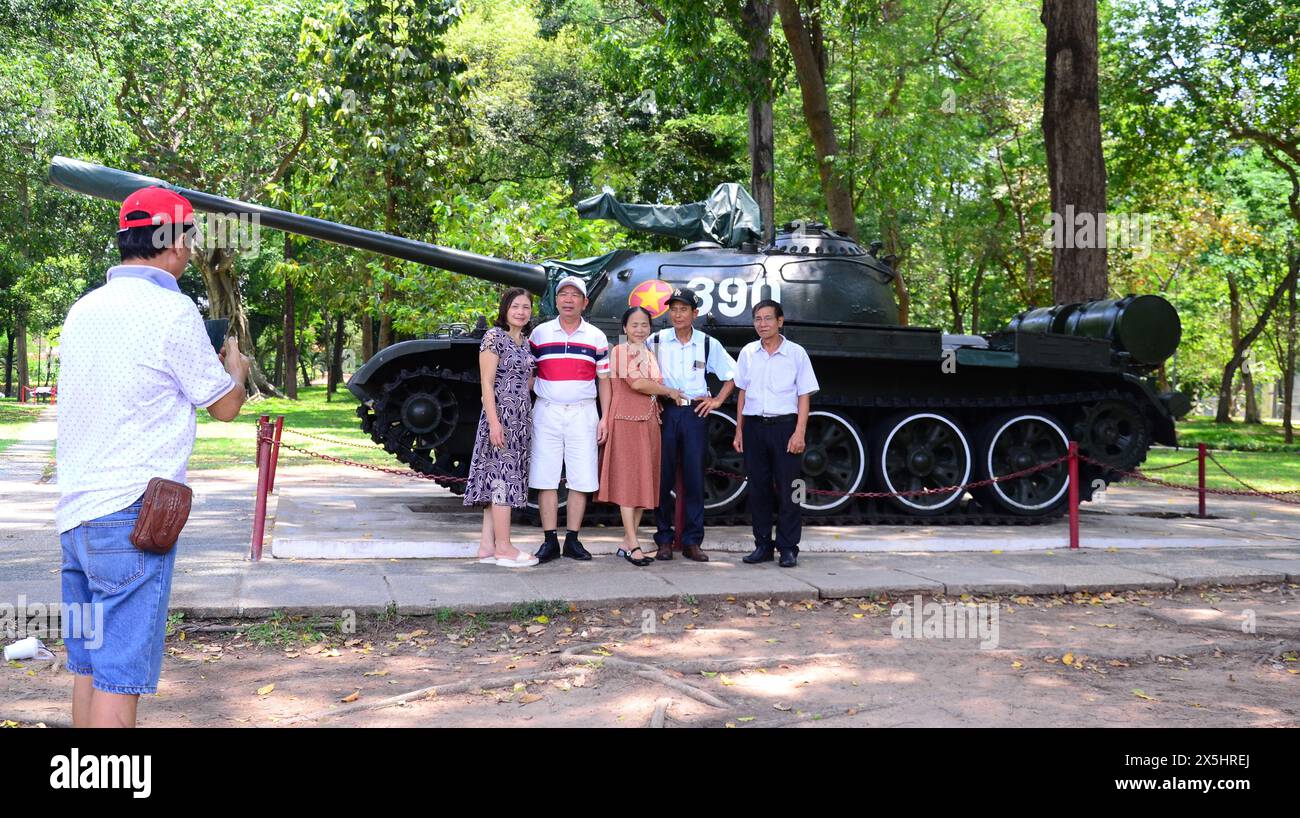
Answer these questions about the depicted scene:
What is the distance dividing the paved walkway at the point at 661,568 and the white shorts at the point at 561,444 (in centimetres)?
59

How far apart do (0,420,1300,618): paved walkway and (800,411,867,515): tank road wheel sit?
20.7 inches

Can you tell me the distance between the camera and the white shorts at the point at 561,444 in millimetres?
8031

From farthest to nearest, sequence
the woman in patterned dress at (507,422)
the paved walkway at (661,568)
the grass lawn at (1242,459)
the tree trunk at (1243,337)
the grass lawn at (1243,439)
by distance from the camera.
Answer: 1. the tree trunk at (1243,337)
2. the grass lawn at (1243,439)
3. the grass lawn at (1242,459)
4. the woman in patterned dress at (507,422)
5. the paved walkway at (661,568)

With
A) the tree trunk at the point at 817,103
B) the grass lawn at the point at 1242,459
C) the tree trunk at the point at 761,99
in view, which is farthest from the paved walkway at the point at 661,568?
the tree trunk at the point at 817,103

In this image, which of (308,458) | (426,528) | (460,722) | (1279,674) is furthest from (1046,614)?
(308,458)

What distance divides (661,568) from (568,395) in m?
1.34

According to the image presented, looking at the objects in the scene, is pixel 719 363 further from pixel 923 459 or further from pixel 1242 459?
pixel 1242 459

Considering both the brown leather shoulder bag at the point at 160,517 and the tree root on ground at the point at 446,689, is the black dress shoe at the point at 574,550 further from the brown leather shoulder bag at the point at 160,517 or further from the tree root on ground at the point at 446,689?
the brown leather shoulder bag at the point at 160,517

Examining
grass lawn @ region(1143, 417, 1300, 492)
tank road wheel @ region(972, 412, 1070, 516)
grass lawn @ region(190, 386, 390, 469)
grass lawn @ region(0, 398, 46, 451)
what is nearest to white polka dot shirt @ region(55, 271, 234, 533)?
tank road wheel @ region(972, 412, 1070, 516)

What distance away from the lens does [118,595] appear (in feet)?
11.0

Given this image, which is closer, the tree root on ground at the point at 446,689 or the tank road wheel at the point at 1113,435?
the tree root on ground at the point at 446,689

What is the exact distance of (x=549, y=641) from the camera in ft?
20.5

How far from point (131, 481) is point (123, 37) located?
86.6 ft
